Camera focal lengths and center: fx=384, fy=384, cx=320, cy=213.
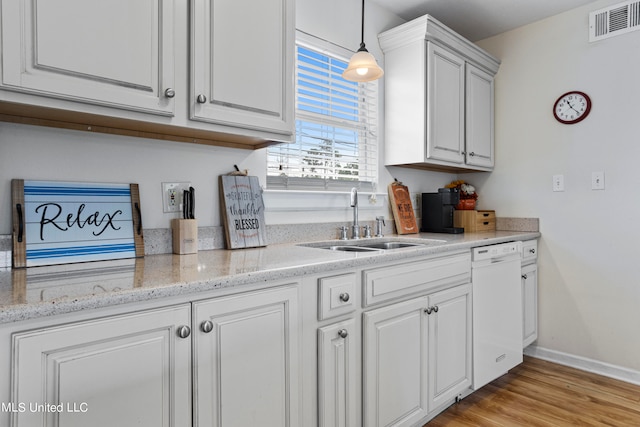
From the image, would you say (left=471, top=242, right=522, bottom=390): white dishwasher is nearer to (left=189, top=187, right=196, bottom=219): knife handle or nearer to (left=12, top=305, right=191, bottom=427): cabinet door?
(left=189, top=187, right=196, bottom=219): knife handle

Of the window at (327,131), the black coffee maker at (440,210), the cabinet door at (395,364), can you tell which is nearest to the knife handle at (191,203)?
the window at (327,131)

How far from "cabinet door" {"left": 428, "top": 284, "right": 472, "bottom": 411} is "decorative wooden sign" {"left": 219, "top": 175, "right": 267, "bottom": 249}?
900 mm

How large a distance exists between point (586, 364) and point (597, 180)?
1.26 metres

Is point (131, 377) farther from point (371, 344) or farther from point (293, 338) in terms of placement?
point (371, 344)

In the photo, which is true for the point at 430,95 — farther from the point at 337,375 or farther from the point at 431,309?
the point at 337,375

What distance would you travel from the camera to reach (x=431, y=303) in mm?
1839

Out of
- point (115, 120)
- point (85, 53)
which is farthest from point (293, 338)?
point (85, 53)

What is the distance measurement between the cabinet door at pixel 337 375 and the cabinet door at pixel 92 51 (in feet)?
3.30

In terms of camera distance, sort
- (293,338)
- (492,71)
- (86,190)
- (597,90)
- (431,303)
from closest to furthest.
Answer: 1. (293,338)
2. (86,190)
3. (431,303)
4. (597,90)
5. (492,71)

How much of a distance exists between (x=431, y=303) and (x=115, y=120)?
1541 mm

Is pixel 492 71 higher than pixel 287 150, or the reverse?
pixel 492 71

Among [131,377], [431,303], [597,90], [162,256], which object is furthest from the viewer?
[597,90]

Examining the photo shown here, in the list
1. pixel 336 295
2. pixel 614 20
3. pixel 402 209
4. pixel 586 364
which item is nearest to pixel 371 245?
pixel 402 209

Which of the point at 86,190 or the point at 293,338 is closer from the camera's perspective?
the point at 293,338
